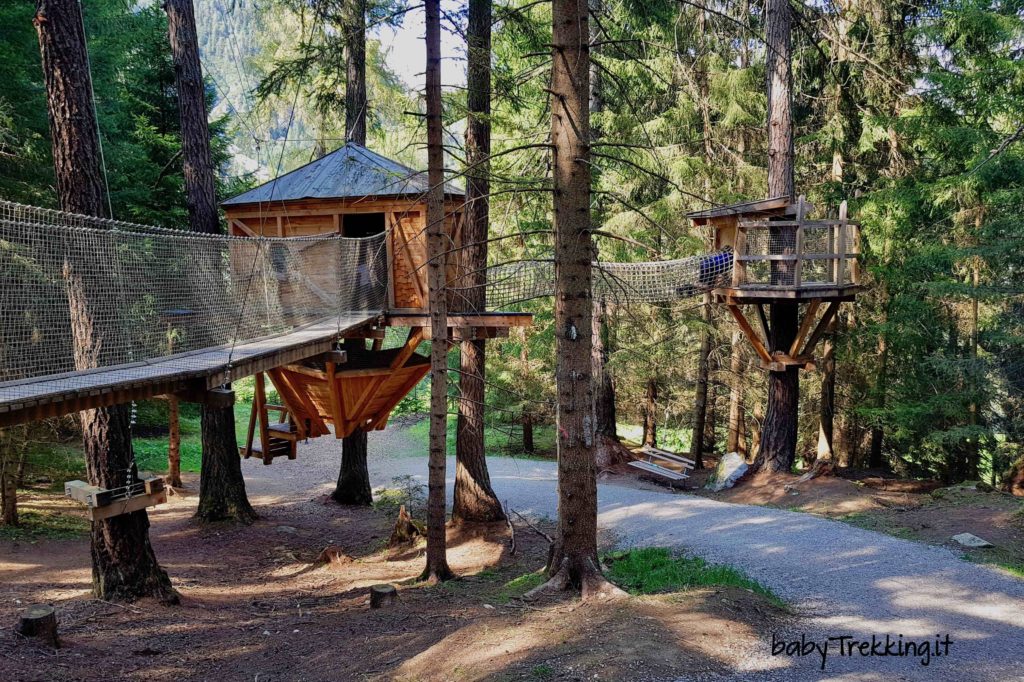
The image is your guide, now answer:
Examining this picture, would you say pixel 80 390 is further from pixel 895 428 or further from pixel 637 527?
pixel 895 428

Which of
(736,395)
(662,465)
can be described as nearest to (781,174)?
(736,395)

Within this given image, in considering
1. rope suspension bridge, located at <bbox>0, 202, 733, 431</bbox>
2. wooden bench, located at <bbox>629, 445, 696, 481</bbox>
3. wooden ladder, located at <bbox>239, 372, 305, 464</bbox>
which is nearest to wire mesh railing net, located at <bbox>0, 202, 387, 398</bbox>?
rope suspension bridge, located at <bbox>0, 202, 733, 431</bbox>

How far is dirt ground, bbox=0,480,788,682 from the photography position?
16.9 feet

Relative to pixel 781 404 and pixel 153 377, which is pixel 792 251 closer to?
pixel 781 404

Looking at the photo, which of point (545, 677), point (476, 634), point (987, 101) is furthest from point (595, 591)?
point (987, 101)

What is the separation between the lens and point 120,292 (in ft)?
19.2

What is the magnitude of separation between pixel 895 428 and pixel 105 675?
52.2ft

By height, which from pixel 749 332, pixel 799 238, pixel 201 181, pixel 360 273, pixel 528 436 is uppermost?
pixel 201 181

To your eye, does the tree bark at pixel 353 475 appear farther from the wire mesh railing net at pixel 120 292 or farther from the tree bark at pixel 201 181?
the wire mesh railing net at pixel 120 292

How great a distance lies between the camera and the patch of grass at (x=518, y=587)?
6.73 meters

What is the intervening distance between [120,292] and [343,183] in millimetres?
4262

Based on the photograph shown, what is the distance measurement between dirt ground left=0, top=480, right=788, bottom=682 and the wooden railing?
204 inches

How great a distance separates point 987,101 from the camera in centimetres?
1148

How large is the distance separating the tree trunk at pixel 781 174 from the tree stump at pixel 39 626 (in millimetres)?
10848
